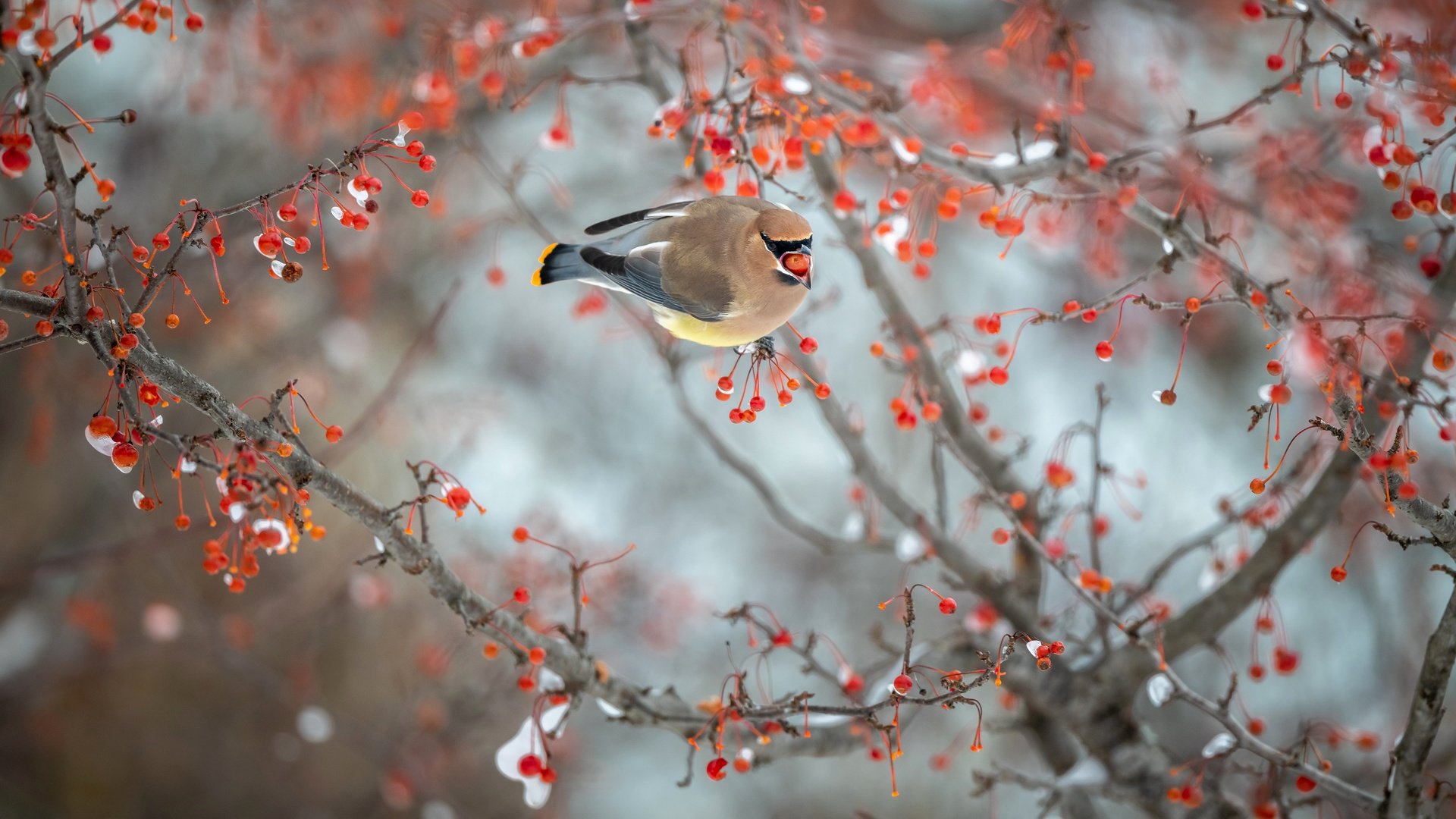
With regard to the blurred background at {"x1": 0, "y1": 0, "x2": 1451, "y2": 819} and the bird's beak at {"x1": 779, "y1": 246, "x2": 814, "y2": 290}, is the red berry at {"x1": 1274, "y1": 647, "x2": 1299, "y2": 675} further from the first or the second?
the bird's beak at {"x1": 779, "y1": 246, "x2": 814, "y2": 290}

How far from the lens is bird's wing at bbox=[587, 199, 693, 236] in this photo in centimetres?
262

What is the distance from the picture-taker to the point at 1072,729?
305 centimetres

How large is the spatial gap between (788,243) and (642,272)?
40cm

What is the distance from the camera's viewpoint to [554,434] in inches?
284

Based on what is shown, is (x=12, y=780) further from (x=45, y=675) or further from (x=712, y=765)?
(x=712, y=765)

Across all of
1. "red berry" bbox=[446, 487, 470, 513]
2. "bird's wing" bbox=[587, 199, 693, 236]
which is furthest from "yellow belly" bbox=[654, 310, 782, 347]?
"red berry" bbox=[446, 487, 470, 513]

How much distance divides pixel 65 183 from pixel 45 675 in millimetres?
3929

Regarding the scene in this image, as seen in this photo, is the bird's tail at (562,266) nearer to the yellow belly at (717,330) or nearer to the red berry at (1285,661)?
the yellow belly at (717,330)

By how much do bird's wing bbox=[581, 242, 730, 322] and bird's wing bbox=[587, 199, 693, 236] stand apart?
0.07 meters

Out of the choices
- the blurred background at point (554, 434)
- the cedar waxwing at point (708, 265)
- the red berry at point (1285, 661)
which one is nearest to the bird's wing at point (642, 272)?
the cedar waxwing at point (708, 265)

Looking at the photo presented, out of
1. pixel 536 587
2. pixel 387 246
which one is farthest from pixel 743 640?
pixel 387 246

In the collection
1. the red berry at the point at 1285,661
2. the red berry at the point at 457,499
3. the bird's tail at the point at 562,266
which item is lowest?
the red berry at the point at 457,499

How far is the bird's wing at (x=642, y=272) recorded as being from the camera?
251 cm

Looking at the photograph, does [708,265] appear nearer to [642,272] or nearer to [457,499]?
[642,272]
